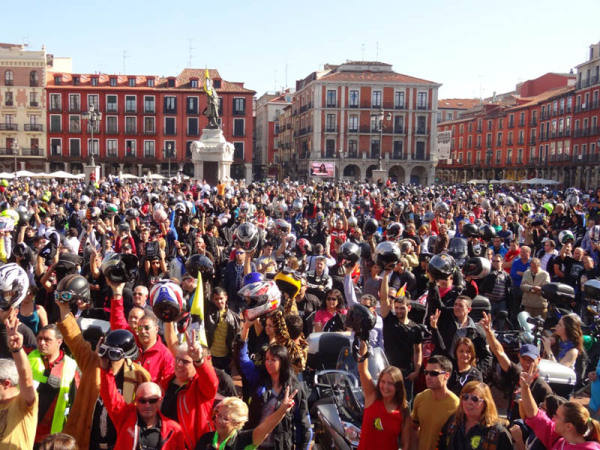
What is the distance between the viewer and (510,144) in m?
64.1

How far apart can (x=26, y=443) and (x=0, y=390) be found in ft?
1.17

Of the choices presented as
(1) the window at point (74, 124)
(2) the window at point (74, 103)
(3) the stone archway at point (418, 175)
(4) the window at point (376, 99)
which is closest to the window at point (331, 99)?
(4) the window at point (376, 99)

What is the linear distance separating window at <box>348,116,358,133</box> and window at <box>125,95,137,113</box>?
799 inches

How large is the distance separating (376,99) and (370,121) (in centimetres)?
220

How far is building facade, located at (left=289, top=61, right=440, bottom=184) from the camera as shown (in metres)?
61.0

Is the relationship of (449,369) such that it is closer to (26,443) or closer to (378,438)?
(378,438)

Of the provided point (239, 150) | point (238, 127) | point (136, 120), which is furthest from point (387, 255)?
point (136, 120)

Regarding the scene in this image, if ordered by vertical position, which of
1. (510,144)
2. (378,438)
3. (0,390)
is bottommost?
(378,438)

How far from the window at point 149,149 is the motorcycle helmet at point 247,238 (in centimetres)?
5301

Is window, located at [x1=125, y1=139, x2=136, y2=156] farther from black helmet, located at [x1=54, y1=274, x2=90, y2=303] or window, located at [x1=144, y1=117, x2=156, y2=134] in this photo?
black helmet, located at [x1=54, y1=274, x2=90, y2=303]

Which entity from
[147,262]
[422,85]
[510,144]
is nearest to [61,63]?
[422,85]

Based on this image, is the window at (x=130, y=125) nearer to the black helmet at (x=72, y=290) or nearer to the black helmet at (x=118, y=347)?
the black helmet at (x=72, y=290)

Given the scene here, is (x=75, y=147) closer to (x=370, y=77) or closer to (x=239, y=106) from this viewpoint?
(x=239, y=106)

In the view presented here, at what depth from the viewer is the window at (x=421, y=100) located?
61562mm
